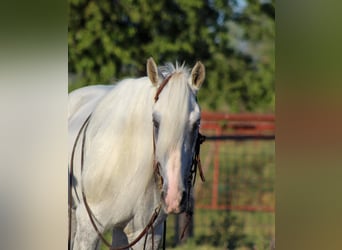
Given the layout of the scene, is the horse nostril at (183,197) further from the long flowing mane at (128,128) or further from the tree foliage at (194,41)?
the tree foliage at (194,41)

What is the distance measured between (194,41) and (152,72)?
26 centimetres

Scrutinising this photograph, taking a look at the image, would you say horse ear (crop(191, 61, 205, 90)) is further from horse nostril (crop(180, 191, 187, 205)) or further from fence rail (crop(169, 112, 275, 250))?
horse nostril (crop(180, 191, 187, 205))

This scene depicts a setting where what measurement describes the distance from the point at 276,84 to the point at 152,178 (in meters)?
0.75

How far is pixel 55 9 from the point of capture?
3.41m

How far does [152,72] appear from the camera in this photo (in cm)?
325

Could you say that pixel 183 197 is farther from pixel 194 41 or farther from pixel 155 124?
pixel 194 41

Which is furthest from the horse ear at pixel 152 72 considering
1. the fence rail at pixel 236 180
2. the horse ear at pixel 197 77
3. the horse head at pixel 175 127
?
the fence rail at pixel 236 180

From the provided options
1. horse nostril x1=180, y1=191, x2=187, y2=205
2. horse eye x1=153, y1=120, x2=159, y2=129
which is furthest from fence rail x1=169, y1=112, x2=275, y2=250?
horse eye x1=153, y1=120, x2=159, y2=129

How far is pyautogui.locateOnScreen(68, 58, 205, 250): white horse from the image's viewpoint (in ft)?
10.4

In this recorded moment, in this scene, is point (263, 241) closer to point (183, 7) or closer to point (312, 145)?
point (312, 145)

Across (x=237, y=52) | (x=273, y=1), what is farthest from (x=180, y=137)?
(x=273, y=1)

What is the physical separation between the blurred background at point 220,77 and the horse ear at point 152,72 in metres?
0.03

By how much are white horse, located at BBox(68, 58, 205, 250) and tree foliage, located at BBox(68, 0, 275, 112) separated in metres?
0.08

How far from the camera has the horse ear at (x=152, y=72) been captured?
128 inches
